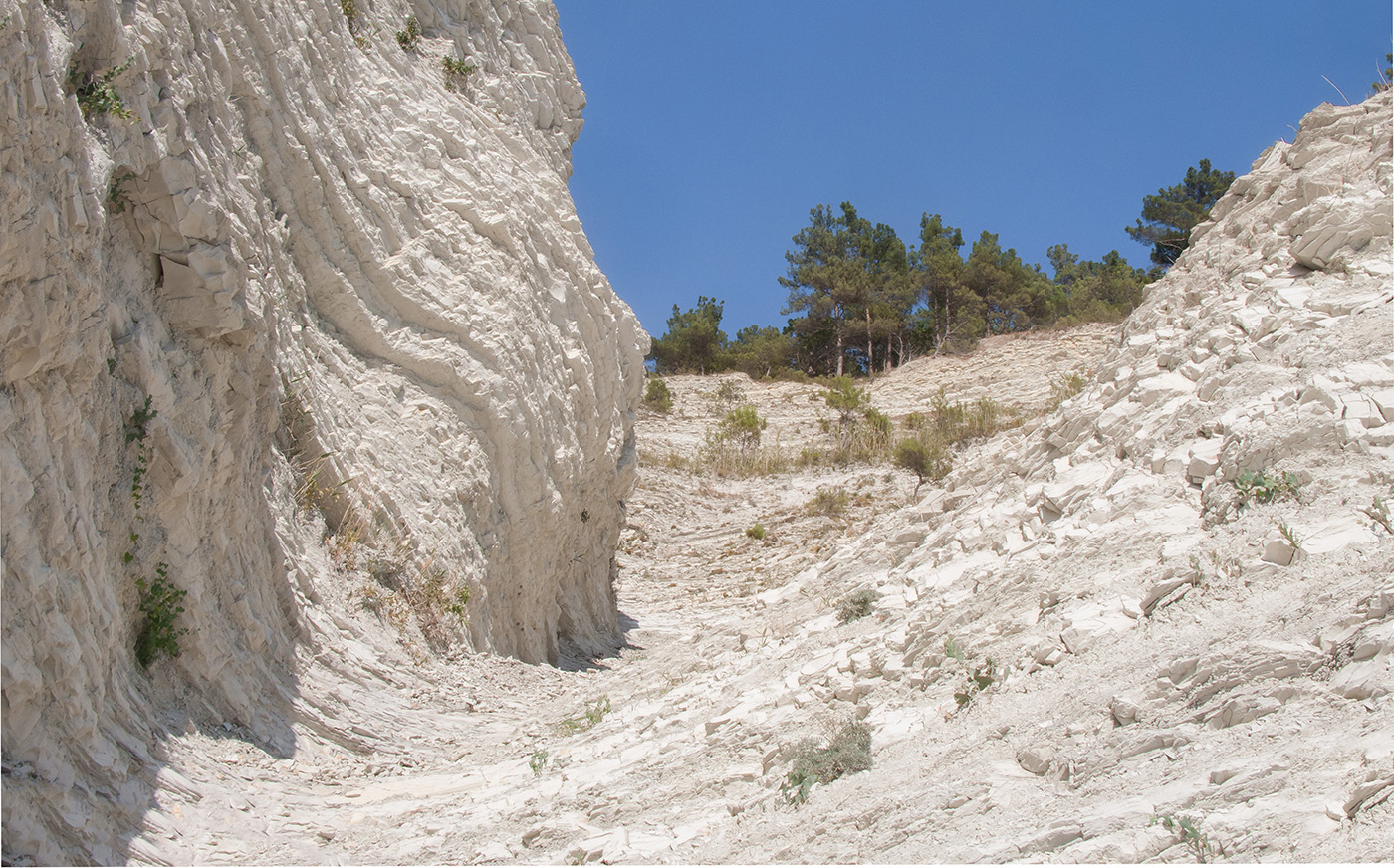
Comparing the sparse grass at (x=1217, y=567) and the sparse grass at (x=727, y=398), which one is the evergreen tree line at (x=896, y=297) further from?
the sparse grass at (x=1217, y=567)

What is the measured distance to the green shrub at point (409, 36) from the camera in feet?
42.2

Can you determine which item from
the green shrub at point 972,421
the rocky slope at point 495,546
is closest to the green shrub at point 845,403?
the green shrub at point 972,421

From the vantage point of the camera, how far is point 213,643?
6859 mm

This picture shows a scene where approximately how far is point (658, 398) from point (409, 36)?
2033 cm

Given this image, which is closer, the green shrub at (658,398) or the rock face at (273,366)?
the rock face at (273,366)

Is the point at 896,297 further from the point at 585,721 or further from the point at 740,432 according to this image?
the point at 585,721

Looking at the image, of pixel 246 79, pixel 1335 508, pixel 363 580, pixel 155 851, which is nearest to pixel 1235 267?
pixel 1335 508

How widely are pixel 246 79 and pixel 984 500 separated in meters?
8.20

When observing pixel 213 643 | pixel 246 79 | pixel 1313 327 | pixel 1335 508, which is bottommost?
pixel 213 643

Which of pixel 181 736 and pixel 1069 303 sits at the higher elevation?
pixel 1069 303

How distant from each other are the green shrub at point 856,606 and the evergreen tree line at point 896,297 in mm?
29041

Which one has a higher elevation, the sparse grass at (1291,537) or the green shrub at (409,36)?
the green shrub at (409,36)

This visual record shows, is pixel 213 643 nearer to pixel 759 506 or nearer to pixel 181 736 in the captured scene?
pixel 181 736

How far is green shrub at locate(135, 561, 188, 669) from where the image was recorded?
6.38m
